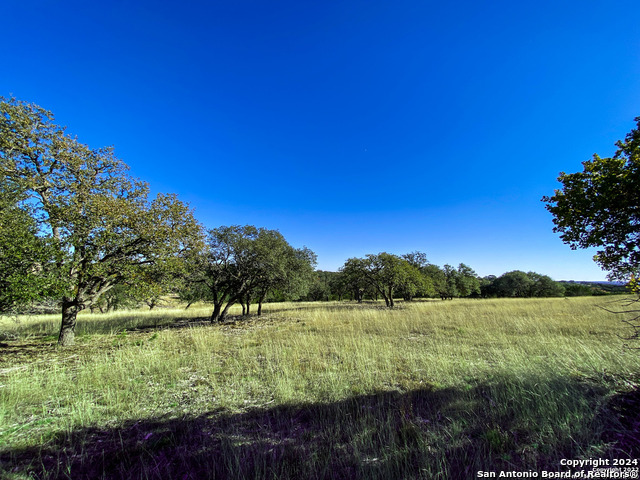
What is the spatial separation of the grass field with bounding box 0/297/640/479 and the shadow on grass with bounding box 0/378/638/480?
2 cm

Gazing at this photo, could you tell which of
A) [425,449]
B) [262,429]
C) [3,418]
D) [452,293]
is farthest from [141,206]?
Answer: [452,293]

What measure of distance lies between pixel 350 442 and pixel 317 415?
1039mm

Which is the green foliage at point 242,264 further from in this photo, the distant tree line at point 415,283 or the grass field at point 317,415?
the grass field at point 317,415

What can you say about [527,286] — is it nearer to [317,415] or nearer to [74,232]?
[317,415]

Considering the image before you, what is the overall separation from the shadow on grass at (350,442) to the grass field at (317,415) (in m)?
0.02

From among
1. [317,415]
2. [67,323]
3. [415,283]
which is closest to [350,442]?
[317,415]

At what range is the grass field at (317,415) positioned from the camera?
288 centimetres

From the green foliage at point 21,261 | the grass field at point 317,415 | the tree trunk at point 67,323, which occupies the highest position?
the green foliage at point 21,261

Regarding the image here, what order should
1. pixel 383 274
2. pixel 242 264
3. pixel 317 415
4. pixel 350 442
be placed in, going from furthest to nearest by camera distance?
1. pixel 383 274
2. pixel 242 264
3. pixel 317 415
4. pixel 350 442

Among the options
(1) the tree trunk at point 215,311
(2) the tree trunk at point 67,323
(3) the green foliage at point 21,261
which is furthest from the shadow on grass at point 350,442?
(1) the tree trunk at point 215,311

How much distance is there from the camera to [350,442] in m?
3.28

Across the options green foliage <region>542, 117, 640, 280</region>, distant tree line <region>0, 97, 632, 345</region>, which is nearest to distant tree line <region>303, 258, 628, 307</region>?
green foliage <region>542, 117, 640, 280</region>

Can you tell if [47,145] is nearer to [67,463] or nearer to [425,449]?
[67,463]

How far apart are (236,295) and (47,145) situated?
1330 centimetres
